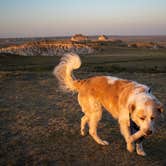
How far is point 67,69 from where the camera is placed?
7.04 m

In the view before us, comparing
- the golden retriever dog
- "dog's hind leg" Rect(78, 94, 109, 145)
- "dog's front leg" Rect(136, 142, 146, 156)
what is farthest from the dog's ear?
"dog's hind leg" Rect(78, 94, 109, 145)

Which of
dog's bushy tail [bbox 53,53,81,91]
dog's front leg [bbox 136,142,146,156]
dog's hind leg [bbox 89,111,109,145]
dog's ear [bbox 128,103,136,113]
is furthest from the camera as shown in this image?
dog's bushy tail [bbox 53,53,81,91]

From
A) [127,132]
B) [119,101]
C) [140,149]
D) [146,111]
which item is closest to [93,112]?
[119,101]

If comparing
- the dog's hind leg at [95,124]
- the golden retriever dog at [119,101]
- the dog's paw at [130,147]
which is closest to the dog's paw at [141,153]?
the golden retriever dog at [119,101]

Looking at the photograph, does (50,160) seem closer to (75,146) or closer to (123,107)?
(75,146)

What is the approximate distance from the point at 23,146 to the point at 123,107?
7.13ft

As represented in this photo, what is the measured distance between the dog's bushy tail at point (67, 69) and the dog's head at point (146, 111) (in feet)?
6.89

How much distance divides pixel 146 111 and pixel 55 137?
2495mm

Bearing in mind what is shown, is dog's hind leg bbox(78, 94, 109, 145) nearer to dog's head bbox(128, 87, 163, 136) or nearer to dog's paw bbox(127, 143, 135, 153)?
dog's paw bbox(127, 143, 135, 153)

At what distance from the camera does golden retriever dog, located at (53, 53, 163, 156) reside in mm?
5062

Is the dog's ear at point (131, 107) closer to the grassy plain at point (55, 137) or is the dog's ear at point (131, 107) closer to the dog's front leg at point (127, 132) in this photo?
the dog's front leg at point (127, 132)

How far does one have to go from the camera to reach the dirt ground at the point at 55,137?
5684 mm

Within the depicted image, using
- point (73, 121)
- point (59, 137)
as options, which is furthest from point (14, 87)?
point (59, 137)

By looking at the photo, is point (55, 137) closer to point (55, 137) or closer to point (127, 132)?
point (55, 137)
